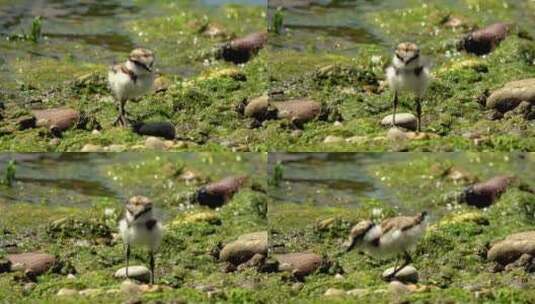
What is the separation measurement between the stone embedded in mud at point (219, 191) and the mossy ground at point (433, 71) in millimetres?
428

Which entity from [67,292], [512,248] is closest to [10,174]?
[67,292]

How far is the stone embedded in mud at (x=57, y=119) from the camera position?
9.06m

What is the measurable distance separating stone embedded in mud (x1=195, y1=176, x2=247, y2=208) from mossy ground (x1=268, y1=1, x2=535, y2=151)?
1.41 ft

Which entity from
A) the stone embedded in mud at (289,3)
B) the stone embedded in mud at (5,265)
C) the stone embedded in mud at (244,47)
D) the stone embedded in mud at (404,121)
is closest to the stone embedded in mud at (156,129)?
the stone embedded in mud at (244,47)

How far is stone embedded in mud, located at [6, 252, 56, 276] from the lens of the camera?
348 inches

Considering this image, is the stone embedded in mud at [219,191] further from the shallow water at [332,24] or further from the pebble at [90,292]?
the shallow water at [332,24]

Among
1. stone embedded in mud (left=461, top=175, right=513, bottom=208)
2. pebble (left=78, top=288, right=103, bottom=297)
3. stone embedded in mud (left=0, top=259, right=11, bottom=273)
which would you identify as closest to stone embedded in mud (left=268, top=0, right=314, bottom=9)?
stone embedded in mud (left=461, top=175, right=513, bottom=208)

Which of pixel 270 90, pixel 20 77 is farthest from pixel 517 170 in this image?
pixel 20 77

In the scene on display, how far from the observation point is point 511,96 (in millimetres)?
9008

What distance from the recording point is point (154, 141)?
9016mm

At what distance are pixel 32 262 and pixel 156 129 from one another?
1.44 m

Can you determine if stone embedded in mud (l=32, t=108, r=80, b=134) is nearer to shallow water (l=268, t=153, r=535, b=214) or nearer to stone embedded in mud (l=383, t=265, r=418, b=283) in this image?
shallow water (l=268, t=153, r=535, b=214)

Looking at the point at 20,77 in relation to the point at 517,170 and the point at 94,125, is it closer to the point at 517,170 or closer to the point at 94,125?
the point at 94,125

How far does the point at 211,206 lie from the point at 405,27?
218 centimetres
